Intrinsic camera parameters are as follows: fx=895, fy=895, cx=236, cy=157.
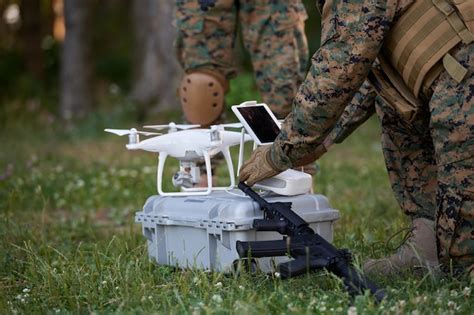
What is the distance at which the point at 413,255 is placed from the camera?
3572 millimetres

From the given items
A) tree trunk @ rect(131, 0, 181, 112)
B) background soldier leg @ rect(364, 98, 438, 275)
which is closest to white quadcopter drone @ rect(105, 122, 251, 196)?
background soldier leg @ rect(364, 98, 438, 275)

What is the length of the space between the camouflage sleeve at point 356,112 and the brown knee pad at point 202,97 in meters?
1.05

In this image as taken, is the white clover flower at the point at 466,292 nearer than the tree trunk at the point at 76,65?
Yes

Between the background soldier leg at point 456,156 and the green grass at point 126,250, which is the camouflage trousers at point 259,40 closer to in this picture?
the green grass at point 126,250

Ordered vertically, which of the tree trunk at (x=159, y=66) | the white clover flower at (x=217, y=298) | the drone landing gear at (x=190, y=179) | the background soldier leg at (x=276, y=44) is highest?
the tree trunk at (x=159, y=66)

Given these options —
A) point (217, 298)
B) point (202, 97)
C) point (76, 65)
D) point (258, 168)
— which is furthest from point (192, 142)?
point (76, 65)

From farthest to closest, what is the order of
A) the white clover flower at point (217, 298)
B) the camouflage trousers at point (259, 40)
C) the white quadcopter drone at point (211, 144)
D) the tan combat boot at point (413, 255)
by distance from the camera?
the camouflage trousers at point (259, 40) < the white quadcopter drone at point (211, 144) < the tan combat boot at point (413, 255) < the white clover flower at point (217, 298)

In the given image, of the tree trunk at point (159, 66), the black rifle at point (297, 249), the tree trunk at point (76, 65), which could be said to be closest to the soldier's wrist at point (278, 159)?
the black rifle at point (297, 249)

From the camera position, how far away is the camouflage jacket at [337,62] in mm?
3135

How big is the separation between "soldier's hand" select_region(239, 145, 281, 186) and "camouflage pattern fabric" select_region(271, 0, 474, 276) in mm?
116

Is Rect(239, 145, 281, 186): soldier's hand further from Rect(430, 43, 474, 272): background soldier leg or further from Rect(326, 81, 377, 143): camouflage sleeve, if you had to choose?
Rect(430, 43, 474, 272): background soldier leg

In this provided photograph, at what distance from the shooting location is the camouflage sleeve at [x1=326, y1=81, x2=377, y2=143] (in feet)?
12.5

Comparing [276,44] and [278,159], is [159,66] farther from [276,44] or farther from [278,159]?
[278,159]

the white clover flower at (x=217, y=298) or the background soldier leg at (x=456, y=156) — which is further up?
the background soldier leg at (x=456, y=156)
